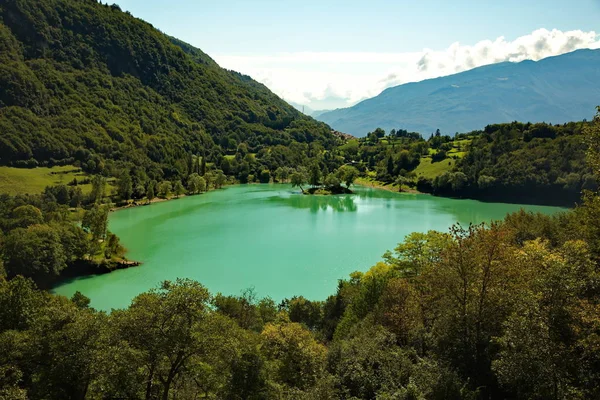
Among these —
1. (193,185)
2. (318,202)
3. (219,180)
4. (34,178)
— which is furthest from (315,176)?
(34,178)

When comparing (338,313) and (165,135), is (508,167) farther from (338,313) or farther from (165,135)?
(165,135)

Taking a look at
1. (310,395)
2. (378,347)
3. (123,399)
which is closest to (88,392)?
(123,399)

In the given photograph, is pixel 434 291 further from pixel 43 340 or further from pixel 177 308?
pixel 43 340

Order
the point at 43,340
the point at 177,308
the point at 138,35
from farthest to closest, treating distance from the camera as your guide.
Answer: the point at 138,35, the point at 43,340, the point at 177,308

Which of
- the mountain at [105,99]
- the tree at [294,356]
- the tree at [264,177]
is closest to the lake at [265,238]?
the tree at [294,356]

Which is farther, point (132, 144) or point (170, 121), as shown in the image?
point (170, 121)

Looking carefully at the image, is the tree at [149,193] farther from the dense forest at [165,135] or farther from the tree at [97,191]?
the tree at [97,191]

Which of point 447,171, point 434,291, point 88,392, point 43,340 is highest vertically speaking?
point 447,171
